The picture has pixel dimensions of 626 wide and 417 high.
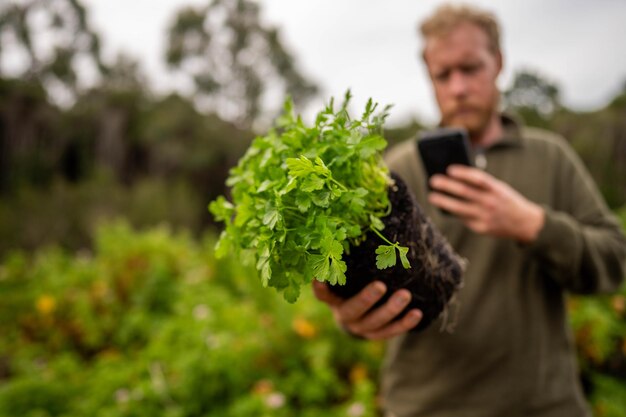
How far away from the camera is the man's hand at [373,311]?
98cm

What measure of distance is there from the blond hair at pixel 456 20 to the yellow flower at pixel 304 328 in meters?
2.04

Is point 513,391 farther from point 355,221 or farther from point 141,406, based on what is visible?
point 141,406

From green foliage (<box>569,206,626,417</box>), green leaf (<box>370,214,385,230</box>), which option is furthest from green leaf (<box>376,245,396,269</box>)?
green foliage (<box>569,206,626,417</box>)

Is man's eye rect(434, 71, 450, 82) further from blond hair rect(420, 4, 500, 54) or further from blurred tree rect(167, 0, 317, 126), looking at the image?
blurred tree rect(167, 0, 317, 126)

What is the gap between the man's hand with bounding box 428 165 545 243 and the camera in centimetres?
129

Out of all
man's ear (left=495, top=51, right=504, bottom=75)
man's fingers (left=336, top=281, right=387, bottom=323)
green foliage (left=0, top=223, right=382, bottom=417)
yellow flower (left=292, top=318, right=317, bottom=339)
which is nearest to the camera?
man's fingers (left=336, top=281, right=387, bottom=323)

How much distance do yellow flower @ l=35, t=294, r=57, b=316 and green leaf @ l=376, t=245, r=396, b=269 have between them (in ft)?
13.8

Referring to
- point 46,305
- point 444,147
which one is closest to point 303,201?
point 444,147

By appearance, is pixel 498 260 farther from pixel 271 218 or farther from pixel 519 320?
pixel 271 218

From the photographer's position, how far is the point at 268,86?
59.6ft

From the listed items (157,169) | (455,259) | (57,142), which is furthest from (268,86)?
(455,259)

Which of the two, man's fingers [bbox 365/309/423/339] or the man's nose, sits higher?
the man's nose

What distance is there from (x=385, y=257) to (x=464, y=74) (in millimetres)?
1153

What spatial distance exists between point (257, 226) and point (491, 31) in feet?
4.47
